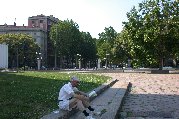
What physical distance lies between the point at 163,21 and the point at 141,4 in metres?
4.88

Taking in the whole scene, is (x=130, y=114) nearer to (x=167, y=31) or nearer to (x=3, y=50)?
(x=167, y=31)

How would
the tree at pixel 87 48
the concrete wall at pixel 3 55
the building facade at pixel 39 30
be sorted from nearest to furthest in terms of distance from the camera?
1. the concrete wall at pixel 3 55
2. the tree at pixel 87 48
3. the building facade at pixel 39 30

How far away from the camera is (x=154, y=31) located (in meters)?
Result: 55.6

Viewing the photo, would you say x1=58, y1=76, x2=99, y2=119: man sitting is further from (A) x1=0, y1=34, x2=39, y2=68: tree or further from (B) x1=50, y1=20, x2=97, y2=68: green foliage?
(B) x1=50, y1=20, x2=97, y2=68: green foliage

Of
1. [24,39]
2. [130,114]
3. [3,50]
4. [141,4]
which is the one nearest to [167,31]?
[141,4]

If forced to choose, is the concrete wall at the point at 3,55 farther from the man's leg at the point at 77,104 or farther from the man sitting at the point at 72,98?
the man's leg at the point at 77,104

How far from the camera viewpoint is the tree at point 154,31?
183 feet

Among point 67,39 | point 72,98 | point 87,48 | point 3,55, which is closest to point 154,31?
point 3,55

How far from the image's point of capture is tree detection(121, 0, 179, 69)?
55.8m

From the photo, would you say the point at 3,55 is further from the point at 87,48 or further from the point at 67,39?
the point at 87,48

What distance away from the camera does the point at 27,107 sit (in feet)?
37.1

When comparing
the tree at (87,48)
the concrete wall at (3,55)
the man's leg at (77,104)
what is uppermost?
the tree at (87,48)

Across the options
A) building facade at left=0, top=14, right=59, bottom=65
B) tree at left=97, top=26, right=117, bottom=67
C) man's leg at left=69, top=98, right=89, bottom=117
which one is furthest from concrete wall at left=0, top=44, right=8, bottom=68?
man's leg at left=69, top=98, right=89, bottom=117

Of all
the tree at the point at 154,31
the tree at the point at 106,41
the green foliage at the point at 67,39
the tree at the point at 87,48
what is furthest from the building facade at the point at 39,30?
the tree at the point at 154,31
